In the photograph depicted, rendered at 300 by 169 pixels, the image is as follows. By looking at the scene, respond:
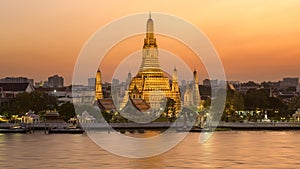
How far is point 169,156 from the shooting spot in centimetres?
3120

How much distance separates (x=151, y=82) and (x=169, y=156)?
149 ft

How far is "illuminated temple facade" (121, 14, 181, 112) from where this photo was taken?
243 ft

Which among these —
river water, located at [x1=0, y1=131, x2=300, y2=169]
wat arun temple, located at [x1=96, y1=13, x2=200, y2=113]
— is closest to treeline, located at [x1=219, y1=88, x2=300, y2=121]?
wat arun temple, located at [x1=96, y1=13, x2=200, y2=113]

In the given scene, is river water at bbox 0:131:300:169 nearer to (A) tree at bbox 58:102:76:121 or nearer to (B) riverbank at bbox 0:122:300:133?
(B) riverbank at bbox 0:122:300:133

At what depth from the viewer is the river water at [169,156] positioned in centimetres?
2706

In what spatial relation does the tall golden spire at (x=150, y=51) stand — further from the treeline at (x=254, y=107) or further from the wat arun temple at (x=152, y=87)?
the treeline at (x=254, y=107)

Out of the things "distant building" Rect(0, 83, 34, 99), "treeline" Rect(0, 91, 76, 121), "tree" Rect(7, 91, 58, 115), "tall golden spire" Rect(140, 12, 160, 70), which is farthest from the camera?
"distant building" Rect(0, 83, 34, 99)

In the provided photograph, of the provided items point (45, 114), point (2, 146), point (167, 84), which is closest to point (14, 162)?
point (2, 146)

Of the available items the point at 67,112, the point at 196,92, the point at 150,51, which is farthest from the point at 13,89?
the point at 67,112

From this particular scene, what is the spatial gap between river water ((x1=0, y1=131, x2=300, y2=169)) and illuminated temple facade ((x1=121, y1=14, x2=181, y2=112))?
1333 inches

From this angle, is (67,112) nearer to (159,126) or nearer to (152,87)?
(159,126)

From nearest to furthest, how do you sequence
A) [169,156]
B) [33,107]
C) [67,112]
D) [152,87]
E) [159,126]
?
1. [169,156]
2. [159,126]
3. [67,112]
4. [33,107]
5. [152,87]

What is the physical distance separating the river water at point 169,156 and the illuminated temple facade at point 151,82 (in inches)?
1333

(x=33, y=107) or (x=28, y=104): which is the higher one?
(x=28, y=104)
